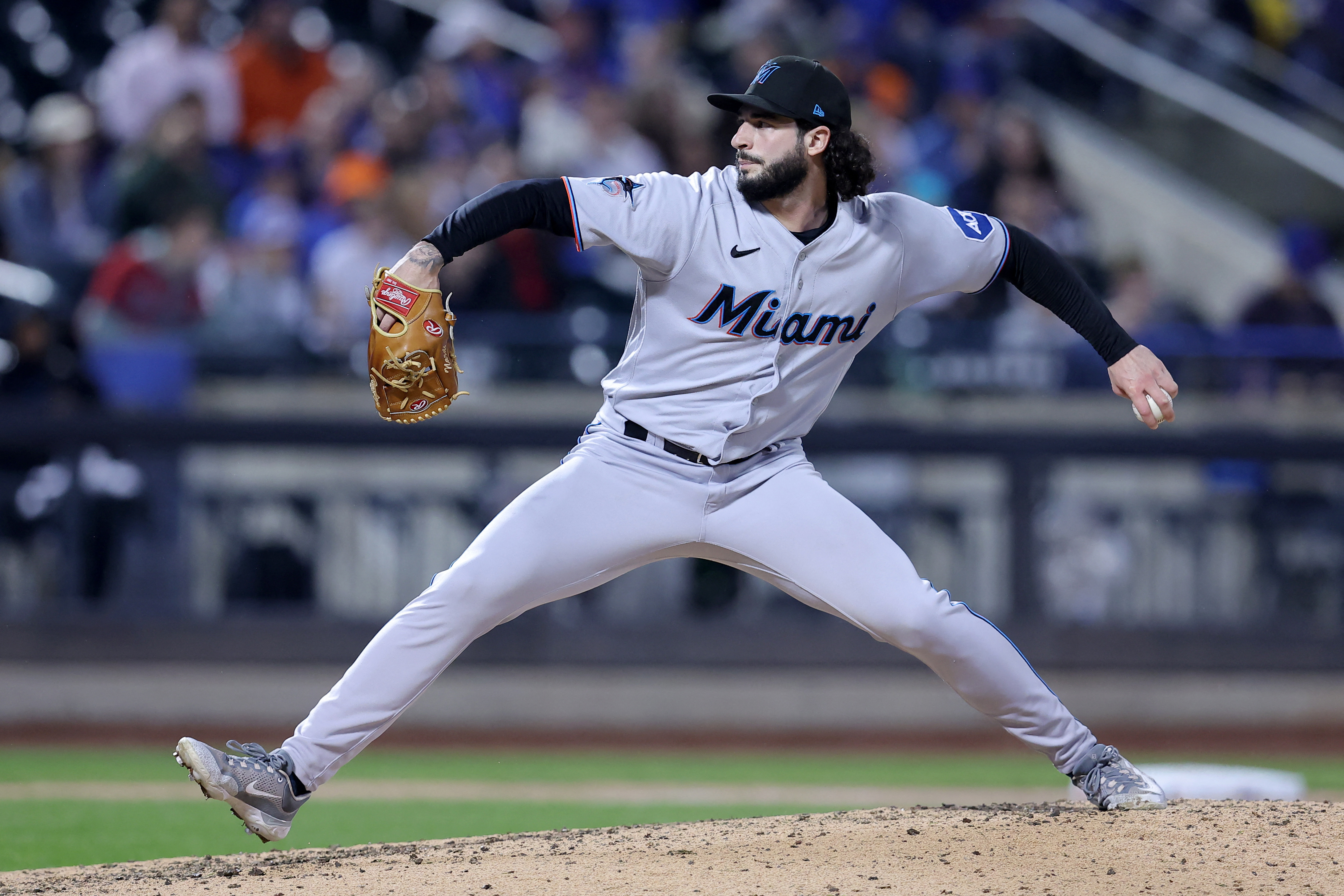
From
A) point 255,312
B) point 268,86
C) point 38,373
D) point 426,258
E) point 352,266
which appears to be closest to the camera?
point 426,258

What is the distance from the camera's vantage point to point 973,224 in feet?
13.0

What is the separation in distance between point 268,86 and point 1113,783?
271 inches

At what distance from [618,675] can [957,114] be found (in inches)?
162

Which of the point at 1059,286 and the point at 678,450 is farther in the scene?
the point at 1059,286

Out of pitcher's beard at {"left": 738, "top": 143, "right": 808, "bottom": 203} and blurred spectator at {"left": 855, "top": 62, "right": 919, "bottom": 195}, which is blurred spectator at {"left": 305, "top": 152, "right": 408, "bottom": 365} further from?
pitcher's beard at {"left": 738, "top": 143, "right": 808, "bottom": 203}

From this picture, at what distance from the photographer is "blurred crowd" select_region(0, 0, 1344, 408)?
24.7 ft

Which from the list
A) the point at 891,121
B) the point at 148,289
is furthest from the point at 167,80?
the point at 891,121

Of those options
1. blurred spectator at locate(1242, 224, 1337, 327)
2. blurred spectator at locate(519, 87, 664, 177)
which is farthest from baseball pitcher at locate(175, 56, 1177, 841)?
blurred spectator at locate(1242, 224, 1337, 327)

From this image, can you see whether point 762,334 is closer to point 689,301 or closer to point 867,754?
point 689,301

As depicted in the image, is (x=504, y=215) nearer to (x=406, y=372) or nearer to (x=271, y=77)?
(x=406, y=372)

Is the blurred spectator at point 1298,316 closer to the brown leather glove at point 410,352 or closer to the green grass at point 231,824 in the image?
the green grass at point 231,824

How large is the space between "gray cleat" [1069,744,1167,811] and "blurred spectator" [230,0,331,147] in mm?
6542

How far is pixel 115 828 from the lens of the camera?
5129 millimetres

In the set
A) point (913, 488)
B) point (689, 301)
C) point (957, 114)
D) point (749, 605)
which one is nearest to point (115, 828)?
point (689, 301)
